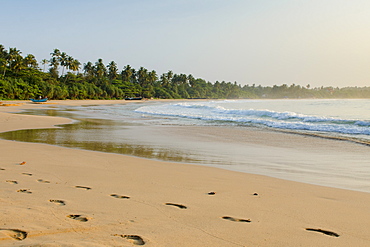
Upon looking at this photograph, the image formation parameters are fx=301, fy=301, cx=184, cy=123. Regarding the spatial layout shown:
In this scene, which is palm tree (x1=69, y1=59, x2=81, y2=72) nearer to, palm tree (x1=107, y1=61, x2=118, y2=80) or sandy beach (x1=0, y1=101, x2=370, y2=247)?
palm tree (x1=107, y1=61, x2=118, y2=80)

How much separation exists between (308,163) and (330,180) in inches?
73.9

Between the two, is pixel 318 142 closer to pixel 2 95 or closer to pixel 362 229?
pixel 362 229

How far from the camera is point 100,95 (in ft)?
303

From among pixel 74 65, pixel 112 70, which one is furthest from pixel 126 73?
pixel 74 65

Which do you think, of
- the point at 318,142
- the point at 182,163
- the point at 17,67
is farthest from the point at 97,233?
the point at 17,67

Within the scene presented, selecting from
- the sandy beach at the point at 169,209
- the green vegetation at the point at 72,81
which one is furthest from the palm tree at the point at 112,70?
the sandy beach at the point at 169,209

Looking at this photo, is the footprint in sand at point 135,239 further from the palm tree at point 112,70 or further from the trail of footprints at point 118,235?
the palm tree at point 112,70

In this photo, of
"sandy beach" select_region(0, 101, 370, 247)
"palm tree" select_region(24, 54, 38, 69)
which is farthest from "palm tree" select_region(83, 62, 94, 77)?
"sandy beach" select_region(0, 101, 370, 247)

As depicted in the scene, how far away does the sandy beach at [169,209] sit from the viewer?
9.24ft

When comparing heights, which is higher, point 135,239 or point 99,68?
point 99,68

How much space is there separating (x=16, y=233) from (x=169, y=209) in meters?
1.64

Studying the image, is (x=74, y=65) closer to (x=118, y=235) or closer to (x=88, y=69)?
(x=88, y=69)

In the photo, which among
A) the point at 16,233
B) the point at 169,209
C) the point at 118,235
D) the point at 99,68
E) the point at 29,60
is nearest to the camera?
the point at 16,233

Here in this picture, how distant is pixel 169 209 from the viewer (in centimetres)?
366
